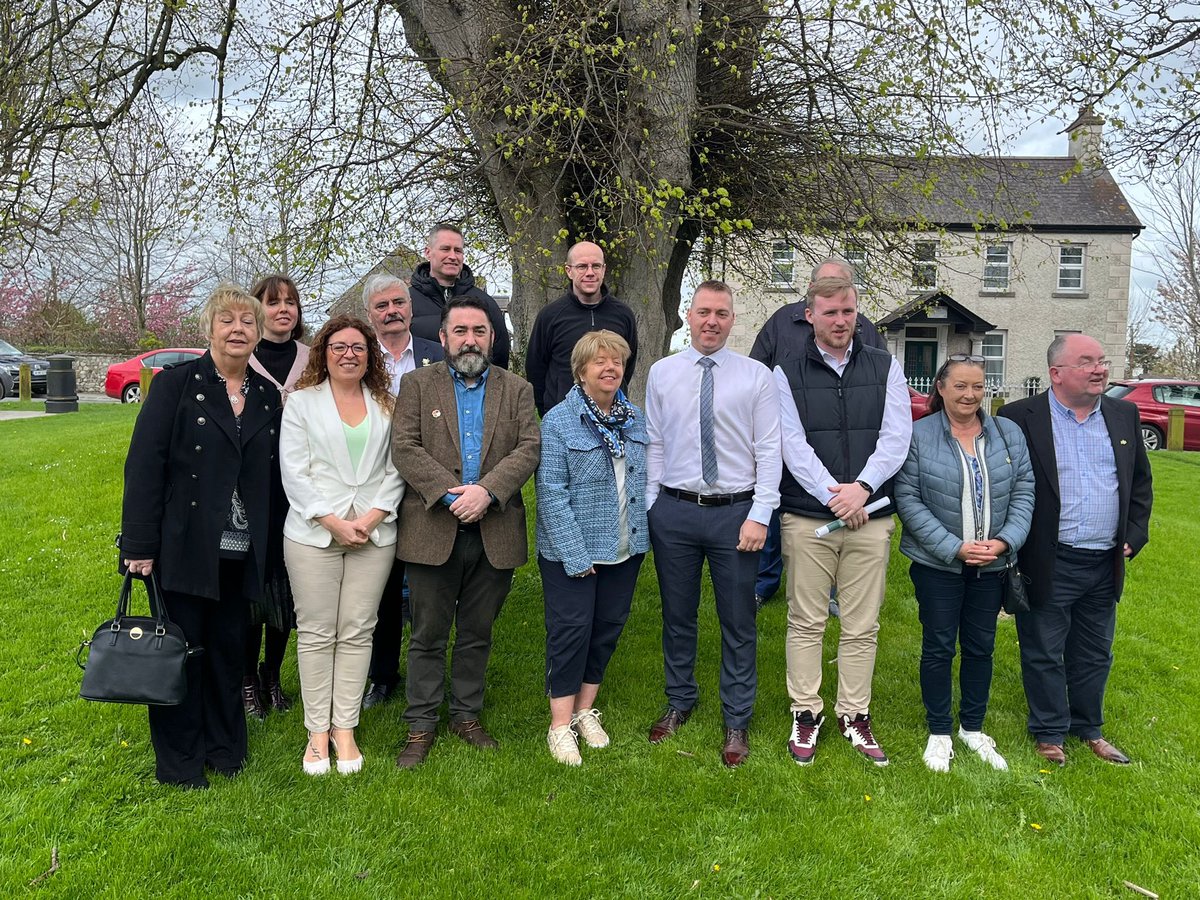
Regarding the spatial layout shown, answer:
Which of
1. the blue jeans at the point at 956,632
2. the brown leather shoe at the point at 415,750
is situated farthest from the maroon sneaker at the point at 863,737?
the brown leather shoe at the point at 415,750

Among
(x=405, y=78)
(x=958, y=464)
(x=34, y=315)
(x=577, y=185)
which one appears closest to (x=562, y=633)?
(x=958, y=464)

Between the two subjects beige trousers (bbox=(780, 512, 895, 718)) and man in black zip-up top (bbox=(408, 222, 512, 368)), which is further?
man in black zip-up top (bbox=(408, 222, 512, 368))

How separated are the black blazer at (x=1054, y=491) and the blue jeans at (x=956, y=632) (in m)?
0.22

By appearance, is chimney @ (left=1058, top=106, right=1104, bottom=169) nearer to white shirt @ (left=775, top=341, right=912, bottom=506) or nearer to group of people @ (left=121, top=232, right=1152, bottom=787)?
group of people @ (left=121, top=232, right=1152, bottom=787)

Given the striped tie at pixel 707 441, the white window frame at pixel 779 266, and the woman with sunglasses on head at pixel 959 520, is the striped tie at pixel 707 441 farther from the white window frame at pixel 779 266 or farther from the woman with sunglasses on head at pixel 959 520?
the white window frame at pixel 779 266

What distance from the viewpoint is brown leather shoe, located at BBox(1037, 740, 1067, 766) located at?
396 centimetres

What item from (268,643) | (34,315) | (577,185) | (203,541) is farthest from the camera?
(34,315)

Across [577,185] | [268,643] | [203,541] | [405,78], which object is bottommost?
[268,643]

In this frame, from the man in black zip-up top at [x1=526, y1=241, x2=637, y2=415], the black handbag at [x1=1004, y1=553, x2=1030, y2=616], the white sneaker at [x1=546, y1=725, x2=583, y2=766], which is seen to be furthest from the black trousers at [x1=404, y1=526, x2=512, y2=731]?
the black handbag at [x1=1004, y1=553, x2=1030, y2=616]

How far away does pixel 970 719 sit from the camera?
4094mm

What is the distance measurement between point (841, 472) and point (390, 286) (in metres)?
2.62

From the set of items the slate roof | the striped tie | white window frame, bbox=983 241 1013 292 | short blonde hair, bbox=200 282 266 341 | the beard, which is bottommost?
the striped tie

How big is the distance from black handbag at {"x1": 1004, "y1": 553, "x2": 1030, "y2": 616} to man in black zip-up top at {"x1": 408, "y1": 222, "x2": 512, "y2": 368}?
2980mm

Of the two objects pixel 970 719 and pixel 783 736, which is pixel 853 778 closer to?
pixel 783 736
